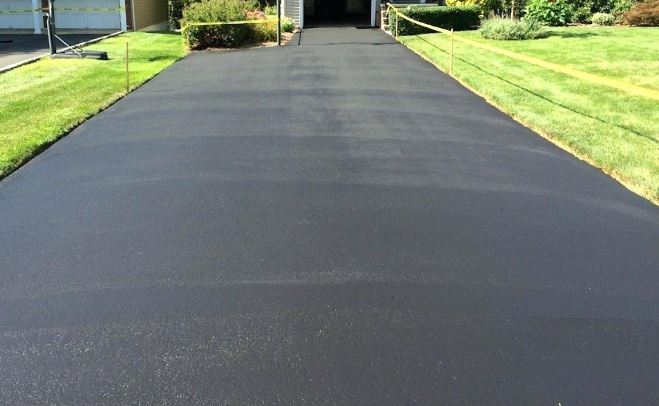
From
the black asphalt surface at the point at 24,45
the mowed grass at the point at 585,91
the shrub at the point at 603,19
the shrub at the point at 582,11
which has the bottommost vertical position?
the mowed grass at the point at 585,91

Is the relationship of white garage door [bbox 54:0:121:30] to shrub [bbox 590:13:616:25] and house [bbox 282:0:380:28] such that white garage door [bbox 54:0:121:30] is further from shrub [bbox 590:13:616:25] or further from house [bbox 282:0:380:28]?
shrub [bbox 590:13:616:25]

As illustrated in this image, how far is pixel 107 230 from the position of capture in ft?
20.0

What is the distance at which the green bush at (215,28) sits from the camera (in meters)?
22.0

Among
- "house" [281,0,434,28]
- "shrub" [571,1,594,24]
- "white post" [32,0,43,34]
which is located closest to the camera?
"shrub" [571,1,594,24]

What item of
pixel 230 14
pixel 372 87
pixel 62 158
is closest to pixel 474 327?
pixel 62 158

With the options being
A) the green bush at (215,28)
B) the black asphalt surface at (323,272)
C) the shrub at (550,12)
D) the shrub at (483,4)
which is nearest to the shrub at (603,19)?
the shrub at (550,12)

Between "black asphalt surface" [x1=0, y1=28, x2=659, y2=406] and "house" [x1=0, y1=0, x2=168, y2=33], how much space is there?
68.7 feet

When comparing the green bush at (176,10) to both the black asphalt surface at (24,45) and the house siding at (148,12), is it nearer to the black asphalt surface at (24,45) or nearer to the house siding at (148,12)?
the house siding at (148,12)

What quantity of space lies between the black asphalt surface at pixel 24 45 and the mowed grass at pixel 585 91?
12.4m

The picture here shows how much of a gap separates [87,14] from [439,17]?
1561 cm

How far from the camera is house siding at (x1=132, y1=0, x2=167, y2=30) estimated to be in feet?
96.4

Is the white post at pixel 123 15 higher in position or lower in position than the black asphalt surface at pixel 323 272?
higher

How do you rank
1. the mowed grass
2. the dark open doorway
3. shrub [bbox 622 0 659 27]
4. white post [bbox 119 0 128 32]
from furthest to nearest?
the dark open doorway
white post [bbox 119 0 128 32]
shrub [bbox 622 0 659 27]
the mowed grass

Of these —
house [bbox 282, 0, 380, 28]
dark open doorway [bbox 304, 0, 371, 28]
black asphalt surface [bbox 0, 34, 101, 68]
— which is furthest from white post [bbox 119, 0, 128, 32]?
dark open doorway [bbox 304, 0, 371, 28]
